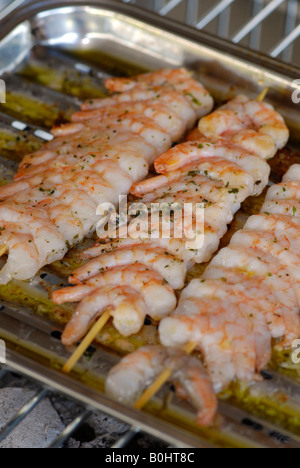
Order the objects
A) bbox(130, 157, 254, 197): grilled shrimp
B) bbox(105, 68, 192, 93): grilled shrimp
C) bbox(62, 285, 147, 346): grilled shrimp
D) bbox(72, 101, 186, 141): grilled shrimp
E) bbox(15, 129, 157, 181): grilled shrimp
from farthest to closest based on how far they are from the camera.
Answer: bbox(105, 68, 192, 93): grilled shrimp → bbox(72, 101, 186, 141): grilled shrimp → bbox(15, 129, 157, 181): grilled shrimp → bbox(130, 157, 254, 197): grilled shrimp → bbox(62, 285, 147, 346): grilled shrimp

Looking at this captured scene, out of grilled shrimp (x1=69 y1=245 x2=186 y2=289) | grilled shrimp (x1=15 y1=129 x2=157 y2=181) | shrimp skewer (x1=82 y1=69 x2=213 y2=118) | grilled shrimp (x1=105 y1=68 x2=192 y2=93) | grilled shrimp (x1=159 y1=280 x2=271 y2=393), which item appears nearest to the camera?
grilled shrimp (x1=159 y1=280 x2=271 y2=393)

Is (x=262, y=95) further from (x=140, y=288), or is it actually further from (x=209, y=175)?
(x=140, y=288)

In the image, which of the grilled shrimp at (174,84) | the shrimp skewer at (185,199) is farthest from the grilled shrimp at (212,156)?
the grilled shrimp at (174,84)

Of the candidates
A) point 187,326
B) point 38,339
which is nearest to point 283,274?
point 187,326

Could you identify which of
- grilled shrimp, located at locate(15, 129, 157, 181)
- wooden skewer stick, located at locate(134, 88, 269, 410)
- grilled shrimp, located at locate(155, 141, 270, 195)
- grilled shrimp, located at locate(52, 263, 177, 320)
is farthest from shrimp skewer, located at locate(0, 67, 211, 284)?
wooden skewer stick, located at locate(134, 88, 269, 410)

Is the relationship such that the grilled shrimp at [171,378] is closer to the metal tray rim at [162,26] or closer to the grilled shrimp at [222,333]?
the grilled shrimp at [222,333]

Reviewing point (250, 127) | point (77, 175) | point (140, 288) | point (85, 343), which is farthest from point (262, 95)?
point (85, 343)

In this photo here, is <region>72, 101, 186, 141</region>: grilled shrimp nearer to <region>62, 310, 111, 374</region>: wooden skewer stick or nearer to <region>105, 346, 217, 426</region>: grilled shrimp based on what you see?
<region>62, 310, 111, 374</region>: wooden skewer stick
